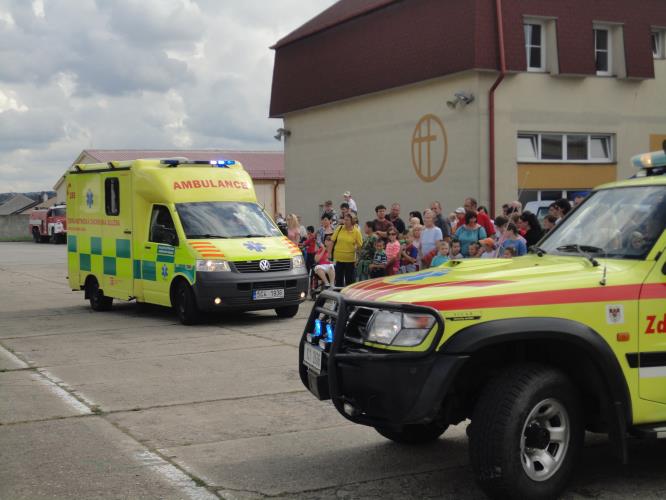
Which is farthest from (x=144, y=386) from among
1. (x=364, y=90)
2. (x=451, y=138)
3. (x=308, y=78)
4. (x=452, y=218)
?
(x=308, y=78)

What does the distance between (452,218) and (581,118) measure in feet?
31.6

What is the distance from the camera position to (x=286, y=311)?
15.2 m

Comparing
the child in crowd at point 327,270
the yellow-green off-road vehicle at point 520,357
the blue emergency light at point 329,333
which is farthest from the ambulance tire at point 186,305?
the yellow-green off-road vehicle at point 520,357

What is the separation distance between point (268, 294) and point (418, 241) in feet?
10.6

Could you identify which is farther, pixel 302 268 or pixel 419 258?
pixel 419 258

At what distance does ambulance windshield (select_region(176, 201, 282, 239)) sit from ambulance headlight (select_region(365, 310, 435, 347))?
31.5 ft

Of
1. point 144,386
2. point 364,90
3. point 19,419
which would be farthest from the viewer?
point 364,90

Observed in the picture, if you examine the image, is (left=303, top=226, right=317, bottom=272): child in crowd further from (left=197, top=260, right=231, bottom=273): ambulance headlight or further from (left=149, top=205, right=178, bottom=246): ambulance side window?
(left=197, top=260, right=231, bottom=273): ambulance headlight

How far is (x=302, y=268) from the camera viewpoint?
1514cm

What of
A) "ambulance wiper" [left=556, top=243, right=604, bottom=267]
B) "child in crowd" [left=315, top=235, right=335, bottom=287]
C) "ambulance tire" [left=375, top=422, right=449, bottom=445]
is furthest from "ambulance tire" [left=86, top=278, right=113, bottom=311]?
"ambulance wiper" [left=556, top=243, right=604, bottom=267]

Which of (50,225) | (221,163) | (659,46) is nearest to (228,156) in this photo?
(50,225)

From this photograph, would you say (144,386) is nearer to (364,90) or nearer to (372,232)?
(372,232)

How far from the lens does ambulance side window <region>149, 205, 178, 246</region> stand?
14.9m

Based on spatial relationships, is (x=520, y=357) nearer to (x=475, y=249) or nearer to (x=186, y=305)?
(x=475, y=249)
